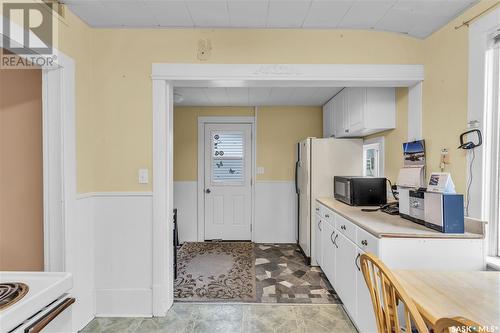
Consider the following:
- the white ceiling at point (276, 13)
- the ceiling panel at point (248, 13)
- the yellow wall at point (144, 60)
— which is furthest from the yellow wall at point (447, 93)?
the ceiling panel at point (248, 13)

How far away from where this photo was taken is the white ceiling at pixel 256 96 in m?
3.27

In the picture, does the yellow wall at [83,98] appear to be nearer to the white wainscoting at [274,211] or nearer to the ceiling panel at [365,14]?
the ceiling panel at [365,14]

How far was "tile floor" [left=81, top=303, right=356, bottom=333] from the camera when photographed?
2.01 meters

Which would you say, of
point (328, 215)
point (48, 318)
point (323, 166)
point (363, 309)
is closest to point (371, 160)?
point (323, 166)

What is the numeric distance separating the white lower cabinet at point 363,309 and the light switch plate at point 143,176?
1720mm

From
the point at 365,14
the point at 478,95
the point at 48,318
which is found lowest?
the point at 48,318

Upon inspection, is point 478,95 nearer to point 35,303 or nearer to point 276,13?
point 276,13

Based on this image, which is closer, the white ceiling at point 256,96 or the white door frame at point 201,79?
the white door frame at point 201,79

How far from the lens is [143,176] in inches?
85.7

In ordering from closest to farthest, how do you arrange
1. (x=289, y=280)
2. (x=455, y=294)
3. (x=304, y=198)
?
(x=455, y=294), (x=289, y=280), (x=304, y=198)

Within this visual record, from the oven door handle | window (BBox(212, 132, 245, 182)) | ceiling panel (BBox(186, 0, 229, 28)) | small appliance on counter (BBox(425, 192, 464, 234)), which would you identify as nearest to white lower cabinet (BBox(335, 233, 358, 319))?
small appliance on counter (BBox(425, 192, 464, 234))

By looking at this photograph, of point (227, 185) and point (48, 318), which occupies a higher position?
point (227, 185)

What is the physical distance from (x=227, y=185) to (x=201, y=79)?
234 centimetres

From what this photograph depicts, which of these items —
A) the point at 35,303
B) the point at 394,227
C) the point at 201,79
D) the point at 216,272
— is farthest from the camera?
the point at 216,272
